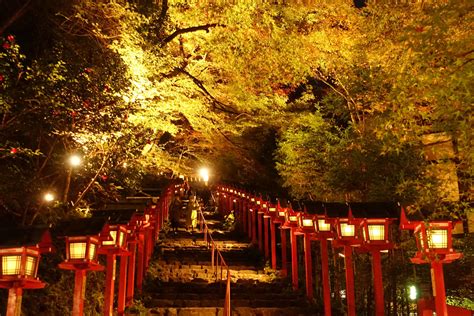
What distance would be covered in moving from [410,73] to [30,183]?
8.20 meters

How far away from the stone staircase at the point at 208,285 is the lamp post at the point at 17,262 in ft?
22.3

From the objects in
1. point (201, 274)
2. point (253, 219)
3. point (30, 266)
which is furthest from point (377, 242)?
point (253, 219)

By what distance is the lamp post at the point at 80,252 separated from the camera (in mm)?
8641

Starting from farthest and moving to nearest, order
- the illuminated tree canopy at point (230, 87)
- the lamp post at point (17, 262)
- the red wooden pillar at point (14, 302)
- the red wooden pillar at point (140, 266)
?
the red wooden pillar at point (140, 266) < the illuminated tree canopy at point (230, 87) < the lamp post at point (17, 262) < the red wooden pillar at point (14, 302)

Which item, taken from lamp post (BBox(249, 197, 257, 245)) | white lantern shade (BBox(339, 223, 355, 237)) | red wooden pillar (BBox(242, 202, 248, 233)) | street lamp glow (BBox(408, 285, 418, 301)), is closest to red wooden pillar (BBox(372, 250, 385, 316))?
white lantern shade (BBox(339, 223, 355, 237))

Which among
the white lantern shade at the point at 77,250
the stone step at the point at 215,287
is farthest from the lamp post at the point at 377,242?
the white lantern shade at the point at 77,250

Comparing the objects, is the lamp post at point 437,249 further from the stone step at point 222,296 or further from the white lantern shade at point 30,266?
the stone step at point 222,296

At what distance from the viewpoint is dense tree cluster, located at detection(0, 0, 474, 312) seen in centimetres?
806

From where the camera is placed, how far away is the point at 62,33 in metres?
12.5

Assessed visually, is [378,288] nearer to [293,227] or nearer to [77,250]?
[293,227]

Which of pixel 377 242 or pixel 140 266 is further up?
pixel 377 242

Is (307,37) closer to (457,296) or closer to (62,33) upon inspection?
(62,33)

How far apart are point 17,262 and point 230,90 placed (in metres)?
10.0

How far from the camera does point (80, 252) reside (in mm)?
8828
